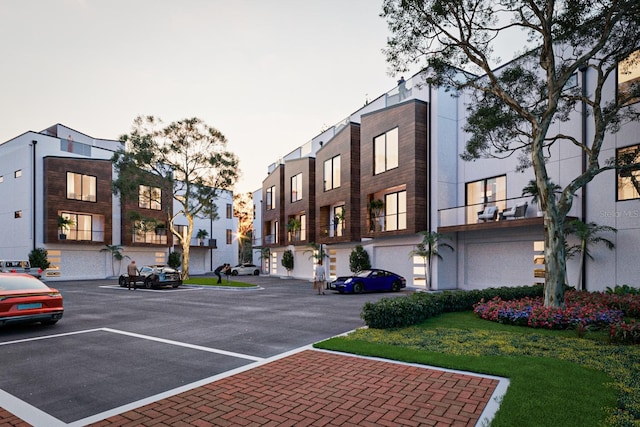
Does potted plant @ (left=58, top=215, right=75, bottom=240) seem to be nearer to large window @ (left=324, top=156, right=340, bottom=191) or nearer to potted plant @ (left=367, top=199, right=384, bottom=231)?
large window @ (left=324, top=156, right=340, bottom=191)

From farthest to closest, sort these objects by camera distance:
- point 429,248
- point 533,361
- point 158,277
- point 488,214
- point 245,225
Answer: point 245,225, point 158,277, point 429,248, point 488,214, point 533,361

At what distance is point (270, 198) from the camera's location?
4078 centimetres

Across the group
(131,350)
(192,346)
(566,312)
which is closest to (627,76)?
(566,312)

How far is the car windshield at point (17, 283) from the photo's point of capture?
367 inches

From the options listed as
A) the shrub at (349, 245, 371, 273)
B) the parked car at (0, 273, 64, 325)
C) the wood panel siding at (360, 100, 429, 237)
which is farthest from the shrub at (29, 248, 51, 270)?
the wood panel siding at (360, 100, 429, 237)

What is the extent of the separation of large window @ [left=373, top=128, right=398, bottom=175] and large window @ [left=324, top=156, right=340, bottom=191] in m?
4.66

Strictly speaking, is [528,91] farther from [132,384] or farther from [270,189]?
[270,189]

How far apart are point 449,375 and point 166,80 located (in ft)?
52.8

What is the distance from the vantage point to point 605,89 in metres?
15.2

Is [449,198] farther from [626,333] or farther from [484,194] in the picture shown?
[626,333]

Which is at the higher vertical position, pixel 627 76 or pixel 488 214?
pixel 627 76

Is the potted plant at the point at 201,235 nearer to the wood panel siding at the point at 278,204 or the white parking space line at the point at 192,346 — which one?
the wood panel siding at the point at 278,204

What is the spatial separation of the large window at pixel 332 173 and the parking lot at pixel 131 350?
15736 mm

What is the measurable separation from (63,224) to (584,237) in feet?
119
